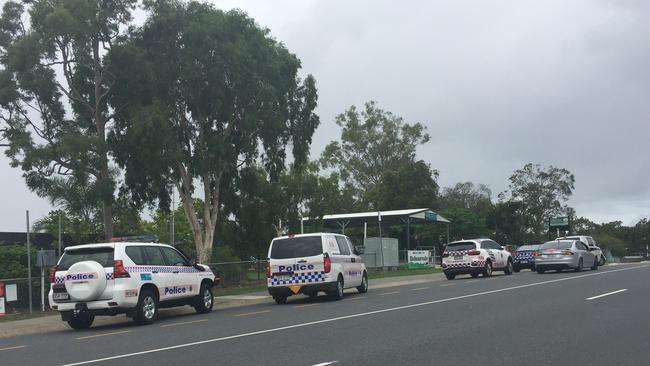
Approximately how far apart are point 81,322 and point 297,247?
20.3 ft

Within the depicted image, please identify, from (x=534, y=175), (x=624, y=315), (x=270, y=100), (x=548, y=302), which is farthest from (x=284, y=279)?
(x=534, y=175)

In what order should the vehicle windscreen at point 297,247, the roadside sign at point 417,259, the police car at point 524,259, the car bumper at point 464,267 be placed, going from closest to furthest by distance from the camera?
the vehicle windscreen at point 297,247
the car bumper at point 464,267
the police car at point 524,259
the roadside sign at point 417,259

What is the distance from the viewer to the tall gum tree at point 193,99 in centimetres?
2809

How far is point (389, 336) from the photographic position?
10781 mm

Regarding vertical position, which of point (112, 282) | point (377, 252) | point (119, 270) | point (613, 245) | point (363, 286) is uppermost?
Answer: point (119, 270)

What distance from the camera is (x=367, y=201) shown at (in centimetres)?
7075

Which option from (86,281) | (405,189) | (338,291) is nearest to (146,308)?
(86,281)

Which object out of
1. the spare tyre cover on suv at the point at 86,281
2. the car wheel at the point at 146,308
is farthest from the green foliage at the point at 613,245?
the spare tyre cover on suv at the point at 86,281

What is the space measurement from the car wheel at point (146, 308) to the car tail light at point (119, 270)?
2.38 feet

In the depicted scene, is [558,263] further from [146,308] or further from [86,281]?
[86,281]

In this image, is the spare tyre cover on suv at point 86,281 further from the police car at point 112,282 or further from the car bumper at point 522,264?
Result: the car bumper at point 522,264

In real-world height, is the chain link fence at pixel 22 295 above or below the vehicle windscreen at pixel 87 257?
below

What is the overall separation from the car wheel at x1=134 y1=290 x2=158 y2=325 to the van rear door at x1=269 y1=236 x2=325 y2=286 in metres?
4.32

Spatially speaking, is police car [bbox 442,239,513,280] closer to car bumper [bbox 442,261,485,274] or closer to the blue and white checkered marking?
car bumper [bbox 442,261,485,274]
